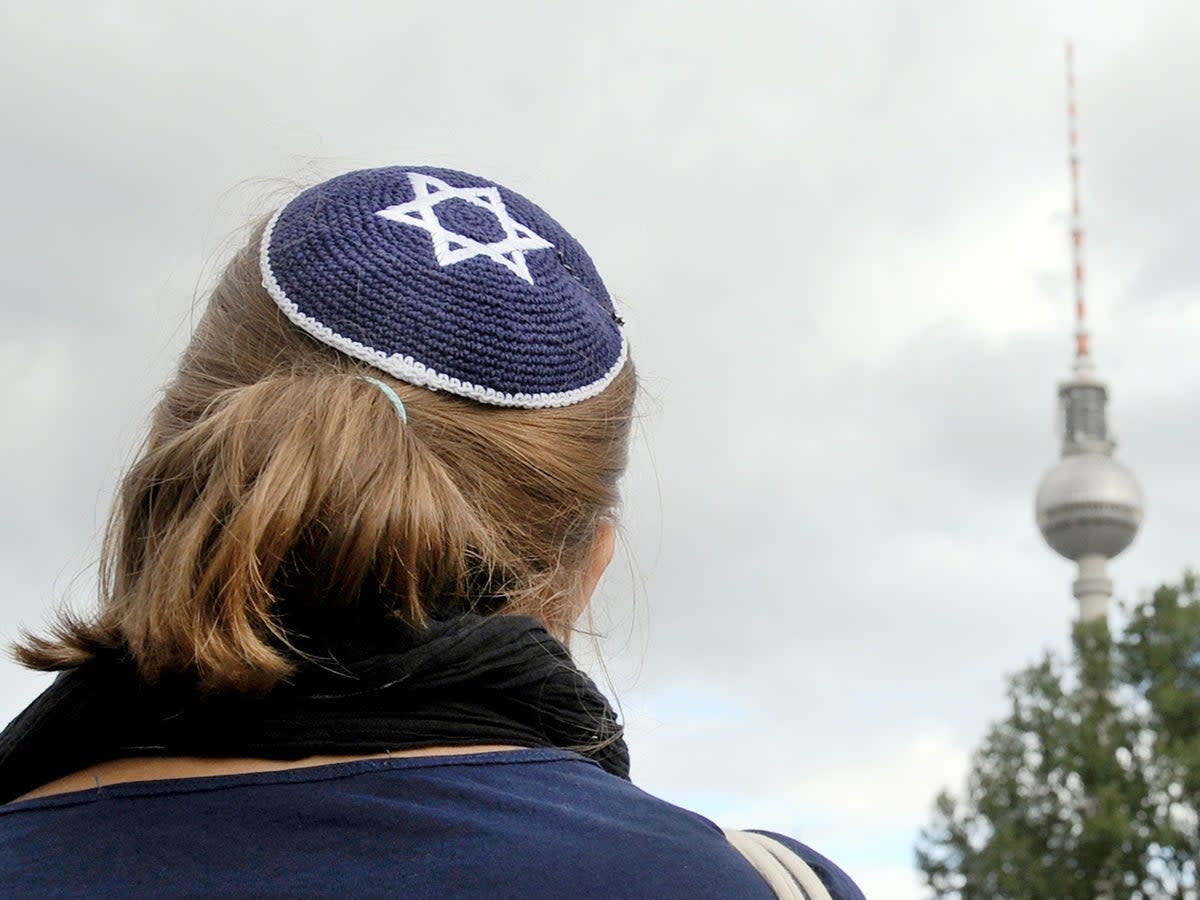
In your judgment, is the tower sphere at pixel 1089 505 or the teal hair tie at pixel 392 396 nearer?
the teal hair tie at pixel 392 396

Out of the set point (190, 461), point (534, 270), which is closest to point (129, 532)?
point (190, 461)

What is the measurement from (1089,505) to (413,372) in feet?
168

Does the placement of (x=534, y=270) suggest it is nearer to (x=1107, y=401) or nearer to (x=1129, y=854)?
(x=1129, y=854)

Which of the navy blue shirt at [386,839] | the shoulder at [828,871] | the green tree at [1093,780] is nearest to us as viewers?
the navy blue shirt at [386,839]

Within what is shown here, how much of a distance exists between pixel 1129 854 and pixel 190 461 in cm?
2836

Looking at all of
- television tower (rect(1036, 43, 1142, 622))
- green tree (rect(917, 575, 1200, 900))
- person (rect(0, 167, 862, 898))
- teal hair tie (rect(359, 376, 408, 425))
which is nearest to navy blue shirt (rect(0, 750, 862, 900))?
person (rect(0, 167, 862, 898))

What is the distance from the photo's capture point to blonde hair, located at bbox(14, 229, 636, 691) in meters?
1.17

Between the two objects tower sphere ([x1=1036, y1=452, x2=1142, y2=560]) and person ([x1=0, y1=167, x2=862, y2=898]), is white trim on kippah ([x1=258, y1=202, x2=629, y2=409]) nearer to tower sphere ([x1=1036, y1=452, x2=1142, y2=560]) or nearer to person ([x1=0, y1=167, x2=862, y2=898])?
person ([x1=0, y1=167, x2=862, y2=898])

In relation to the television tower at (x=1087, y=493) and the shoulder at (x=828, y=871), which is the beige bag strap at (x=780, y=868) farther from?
the television tower at (x=1087, y=493)

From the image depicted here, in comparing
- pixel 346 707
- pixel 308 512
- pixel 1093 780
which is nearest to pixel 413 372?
pixel 308 512

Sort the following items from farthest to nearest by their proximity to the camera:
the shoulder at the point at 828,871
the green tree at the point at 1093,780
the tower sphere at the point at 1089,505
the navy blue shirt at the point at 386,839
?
1. the tower sphere at the point at 1089,505
2. the green tree at the point at 1093,780
3. the shoulder at the point at 828,871
4. the navy blue shirt at the point at 386,839

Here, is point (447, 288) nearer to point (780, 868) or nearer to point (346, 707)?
point (346, 707)

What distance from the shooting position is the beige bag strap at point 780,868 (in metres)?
1.20

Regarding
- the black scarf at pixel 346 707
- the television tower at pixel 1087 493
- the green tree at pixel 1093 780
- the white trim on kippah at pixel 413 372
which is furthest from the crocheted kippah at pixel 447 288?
the television tower at pixel 1087 493
